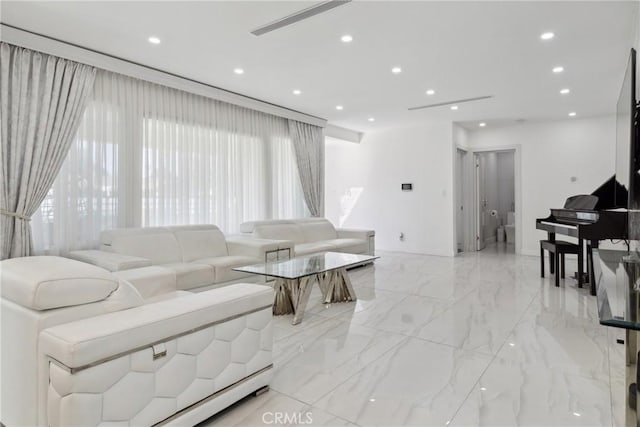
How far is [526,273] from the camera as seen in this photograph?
541cm

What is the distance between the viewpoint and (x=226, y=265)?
12.9ft

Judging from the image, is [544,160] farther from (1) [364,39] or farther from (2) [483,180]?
(1) [364,39]

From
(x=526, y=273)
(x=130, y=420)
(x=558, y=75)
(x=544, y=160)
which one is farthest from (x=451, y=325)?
(x=544, y=160)

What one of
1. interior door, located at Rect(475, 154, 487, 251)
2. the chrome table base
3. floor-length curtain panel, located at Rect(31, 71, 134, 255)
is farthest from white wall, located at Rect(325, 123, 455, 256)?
floor-length curtain panel, located at Rect(31, 71, 134, 255)

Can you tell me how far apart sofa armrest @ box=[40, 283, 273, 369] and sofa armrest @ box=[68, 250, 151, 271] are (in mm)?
1472

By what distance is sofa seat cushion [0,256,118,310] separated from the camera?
4.84 ft

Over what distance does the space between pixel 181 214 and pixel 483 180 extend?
7.48m

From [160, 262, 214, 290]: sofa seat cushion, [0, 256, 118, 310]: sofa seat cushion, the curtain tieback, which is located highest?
the curtain tieback

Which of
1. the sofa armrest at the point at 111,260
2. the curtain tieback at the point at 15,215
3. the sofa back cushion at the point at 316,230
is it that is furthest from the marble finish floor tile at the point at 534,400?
the sofa back cushion at the point at 316,230

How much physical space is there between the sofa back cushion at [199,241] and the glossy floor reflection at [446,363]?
139 cm

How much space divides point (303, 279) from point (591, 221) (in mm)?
3449

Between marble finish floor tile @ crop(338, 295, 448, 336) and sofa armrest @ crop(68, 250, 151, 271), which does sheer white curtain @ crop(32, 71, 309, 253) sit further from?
marble finish floor tile @ crop(338, 295, 448, 336)

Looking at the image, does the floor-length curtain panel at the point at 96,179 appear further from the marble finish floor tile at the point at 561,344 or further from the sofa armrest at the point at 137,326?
the marble finish floor tile at the point at 561,344

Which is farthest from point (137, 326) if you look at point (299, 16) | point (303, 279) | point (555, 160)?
point (555, 160)
